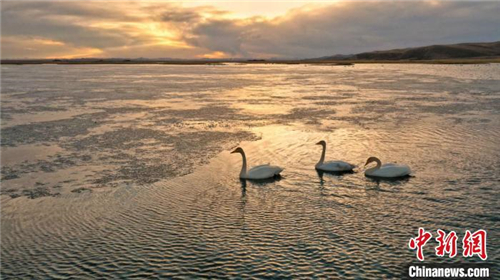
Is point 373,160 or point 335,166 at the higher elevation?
point 373,160

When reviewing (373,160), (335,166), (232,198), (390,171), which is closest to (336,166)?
(335,166)

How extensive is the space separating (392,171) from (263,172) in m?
4.01

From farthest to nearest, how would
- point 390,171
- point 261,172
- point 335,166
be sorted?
point 335,166 < point 261,172 < point 390,171

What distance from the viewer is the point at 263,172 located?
45.5ft

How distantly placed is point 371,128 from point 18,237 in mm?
16687

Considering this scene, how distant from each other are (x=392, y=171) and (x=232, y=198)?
16.8ft

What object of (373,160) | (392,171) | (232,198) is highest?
(373,160)

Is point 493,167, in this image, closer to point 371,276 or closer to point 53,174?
point 371,276

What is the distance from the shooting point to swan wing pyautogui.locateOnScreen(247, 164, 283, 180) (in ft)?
45.5

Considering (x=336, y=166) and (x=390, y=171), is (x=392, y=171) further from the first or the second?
(x=336, y=166)

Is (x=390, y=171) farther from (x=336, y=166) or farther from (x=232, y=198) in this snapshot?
(x=232, y=198)

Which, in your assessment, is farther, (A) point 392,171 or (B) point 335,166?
(B) point 335,166

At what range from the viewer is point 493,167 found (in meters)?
14.1

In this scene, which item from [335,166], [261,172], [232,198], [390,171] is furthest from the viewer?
[335,166]
